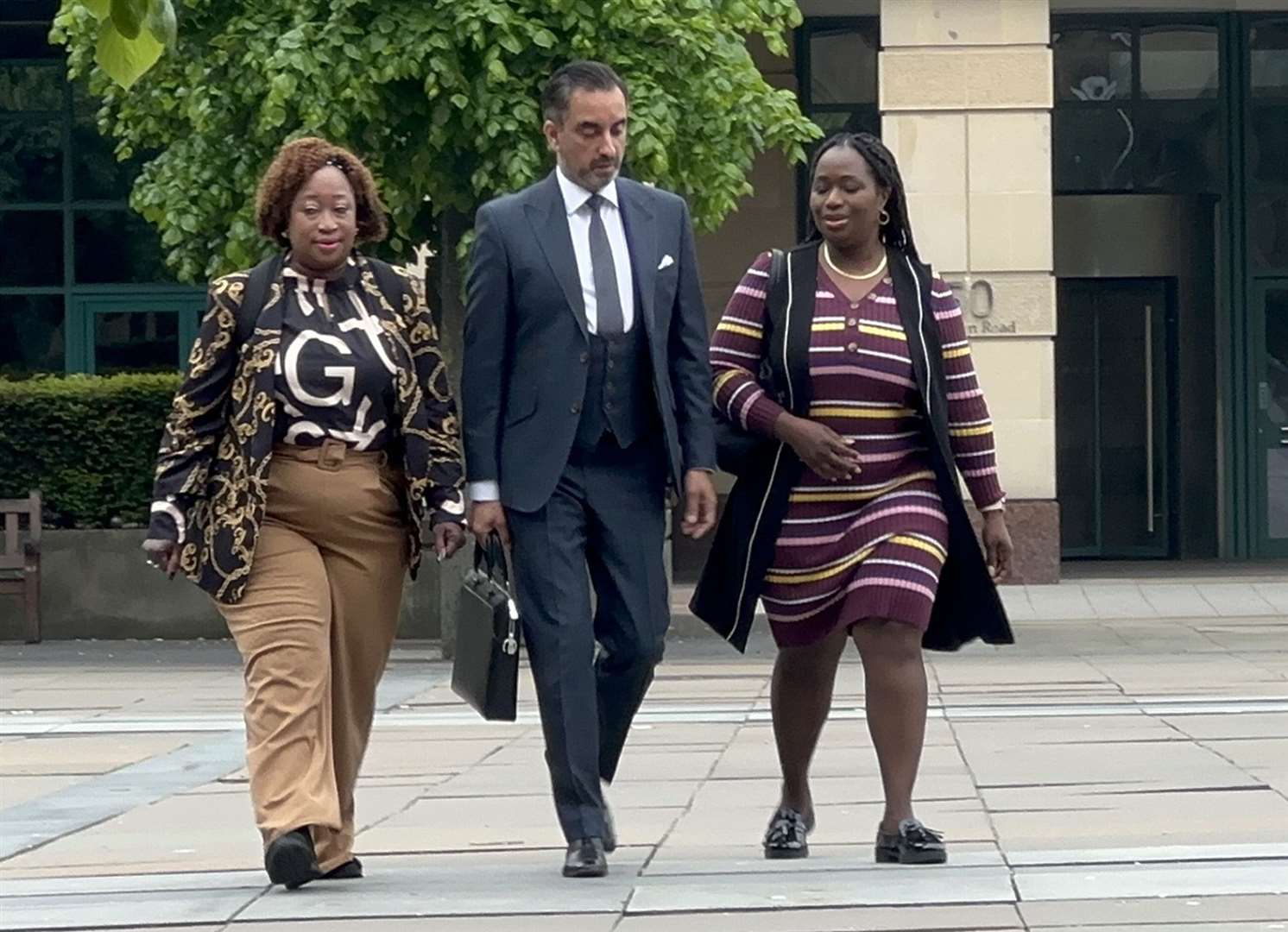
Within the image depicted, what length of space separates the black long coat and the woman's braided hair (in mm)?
44

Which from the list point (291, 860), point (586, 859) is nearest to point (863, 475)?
point (586, 859)

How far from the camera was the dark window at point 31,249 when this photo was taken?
22.5 m

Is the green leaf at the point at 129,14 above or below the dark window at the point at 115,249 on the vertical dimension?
below

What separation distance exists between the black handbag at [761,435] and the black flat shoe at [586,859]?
3.26 ft

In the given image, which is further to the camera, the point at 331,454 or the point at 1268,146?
the point at 1268,146

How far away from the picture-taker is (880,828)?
641 cm

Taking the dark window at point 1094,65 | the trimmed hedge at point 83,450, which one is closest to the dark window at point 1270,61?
the dark window at point 1094,65

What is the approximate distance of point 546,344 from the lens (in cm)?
641

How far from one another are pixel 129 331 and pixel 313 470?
53.4ft

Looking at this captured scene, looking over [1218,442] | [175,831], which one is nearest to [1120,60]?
[1218,442]

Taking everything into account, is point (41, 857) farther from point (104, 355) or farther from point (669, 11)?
point (104, 355)

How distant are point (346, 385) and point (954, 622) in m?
1.58

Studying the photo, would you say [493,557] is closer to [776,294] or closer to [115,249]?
[776,294]

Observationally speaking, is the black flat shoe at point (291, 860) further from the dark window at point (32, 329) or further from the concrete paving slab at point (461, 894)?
the dark window at point (32, 329)
